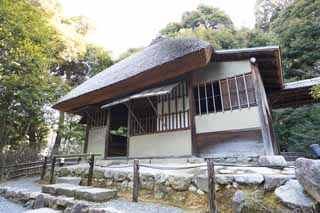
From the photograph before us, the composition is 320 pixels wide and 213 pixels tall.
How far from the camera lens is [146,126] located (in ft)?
25.7

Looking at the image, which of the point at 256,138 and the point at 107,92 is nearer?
the point at 256,138

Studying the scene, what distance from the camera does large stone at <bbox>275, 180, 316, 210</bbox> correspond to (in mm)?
2476

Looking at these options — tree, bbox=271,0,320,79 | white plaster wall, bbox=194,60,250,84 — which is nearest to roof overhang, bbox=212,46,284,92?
white plaster wall, bbox=194,60,250,84

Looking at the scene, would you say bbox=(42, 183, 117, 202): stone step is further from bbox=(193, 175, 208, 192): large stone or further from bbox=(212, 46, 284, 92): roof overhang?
bbox=(212, 46, 284, 92): roof overhang

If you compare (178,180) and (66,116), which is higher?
(66,116)

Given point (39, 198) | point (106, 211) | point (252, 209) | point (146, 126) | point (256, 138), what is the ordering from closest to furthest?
point (252, 209) → point (106, 211) → point (39, 198) → point (256, 138) → point (146, 126)

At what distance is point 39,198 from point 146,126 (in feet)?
13.0

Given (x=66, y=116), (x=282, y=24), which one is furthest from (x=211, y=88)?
(x=282, y=24)

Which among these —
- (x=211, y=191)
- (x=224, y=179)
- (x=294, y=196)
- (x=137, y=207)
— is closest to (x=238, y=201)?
(x=211, y=191)

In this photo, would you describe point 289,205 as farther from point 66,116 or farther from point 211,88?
point 66,116

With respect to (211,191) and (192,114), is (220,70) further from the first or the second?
(211,191)

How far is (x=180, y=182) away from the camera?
393 cm

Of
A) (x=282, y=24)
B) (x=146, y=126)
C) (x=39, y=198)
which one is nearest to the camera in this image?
(x=39, y=198)

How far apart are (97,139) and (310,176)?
8.38m
